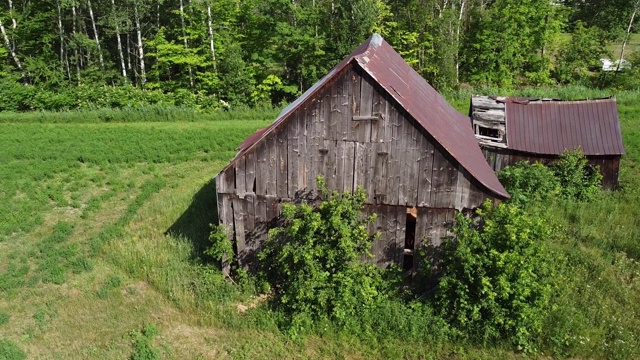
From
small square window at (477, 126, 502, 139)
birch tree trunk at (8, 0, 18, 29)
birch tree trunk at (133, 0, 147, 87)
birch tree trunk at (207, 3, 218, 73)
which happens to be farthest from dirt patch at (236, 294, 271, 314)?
birch tree trunk at (8, 0, 18, 29)

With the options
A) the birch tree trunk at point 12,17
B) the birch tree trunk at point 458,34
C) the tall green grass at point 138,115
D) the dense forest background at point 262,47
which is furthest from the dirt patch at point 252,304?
the birch tree trunk at point 12,17

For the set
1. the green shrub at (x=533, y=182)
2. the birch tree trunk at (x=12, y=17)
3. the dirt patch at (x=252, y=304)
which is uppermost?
the birch tree trunk at (x=12, y=17)

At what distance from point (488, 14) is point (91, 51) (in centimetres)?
2588

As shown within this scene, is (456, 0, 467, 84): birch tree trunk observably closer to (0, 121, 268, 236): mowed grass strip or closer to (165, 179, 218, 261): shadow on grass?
(0, 121, 268, 236): mowed grass strip

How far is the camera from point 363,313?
1056 cm

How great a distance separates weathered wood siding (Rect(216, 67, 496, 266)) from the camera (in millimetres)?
10281

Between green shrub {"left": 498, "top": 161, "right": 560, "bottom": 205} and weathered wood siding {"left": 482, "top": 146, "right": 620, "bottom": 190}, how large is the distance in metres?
0.92

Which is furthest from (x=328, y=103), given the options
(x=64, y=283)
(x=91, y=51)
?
(x=91, y=51)

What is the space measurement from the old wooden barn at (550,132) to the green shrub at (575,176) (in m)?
0.38

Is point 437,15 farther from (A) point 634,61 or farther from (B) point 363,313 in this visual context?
(B) point 363,313

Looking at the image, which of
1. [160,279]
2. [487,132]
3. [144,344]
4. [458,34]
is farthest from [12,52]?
[487,132]

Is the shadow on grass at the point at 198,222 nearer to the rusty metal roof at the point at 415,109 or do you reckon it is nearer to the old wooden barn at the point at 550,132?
the rusty metal roof at the point at 415,109

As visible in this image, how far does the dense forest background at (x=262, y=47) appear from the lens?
28.9 meters

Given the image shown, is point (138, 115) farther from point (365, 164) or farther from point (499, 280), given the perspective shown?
point (499, 280)
